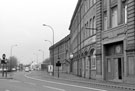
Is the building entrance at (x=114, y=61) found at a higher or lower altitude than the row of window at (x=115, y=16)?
lower

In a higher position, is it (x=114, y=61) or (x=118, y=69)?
(x=114, y=61)

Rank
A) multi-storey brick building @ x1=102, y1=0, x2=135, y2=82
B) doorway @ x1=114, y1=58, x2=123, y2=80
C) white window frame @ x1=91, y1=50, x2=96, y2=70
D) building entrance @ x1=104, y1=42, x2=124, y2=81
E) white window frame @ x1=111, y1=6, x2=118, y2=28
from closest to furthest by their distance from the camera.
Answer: multi-storey brick building @ x1=102, y1=0, x2=135, y2=82 → building entrance @ x1=104, y1=42, x2=124, y2=81 → doorway @ x1=114, y1=58, x2=123, y2=80 → white window frame @ x1=111, y1=6, x2=118, y2=28 → white window frame @ x1=91, y1=50, x2=96, y2=70

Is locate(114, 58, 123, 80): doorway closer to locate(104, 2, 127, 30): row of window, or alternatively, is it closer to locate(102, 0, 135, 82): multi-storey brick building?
locate(102, 0, 135, 82): multi-storey brick building

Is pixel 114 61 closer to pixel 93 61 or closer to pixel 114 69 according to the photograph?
pixel 114 69

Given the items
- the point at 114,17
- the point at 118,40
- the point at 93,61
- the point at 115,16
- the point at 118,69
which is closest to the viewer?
the point at 118,40

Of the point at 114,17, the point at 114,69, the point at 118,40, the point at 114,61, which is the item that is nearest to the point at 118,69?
the point at 114,69

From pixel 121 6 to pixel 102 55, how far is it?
6.95m

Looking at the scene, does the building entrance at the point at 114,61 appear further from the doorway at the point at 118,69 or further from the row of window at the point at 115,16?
the row of window at the point at 115,16

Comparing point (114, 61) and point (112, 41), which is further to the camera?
point (114, 61)

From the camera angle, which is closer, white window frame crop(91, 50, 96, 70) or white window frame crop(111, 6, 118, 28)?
white window frame crop(111, 6, 118, 28)

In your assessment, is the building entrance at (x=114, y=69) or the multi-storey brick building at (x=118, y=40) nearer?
the multi-storey brick building at (x=118, y=40)

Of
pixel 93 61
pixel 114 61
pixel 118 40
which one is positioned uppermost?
pixel 118 40

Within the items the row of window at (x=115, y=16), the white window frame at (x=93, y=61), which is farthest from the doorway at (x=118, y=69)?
the white window frame at (x=93, y=61)

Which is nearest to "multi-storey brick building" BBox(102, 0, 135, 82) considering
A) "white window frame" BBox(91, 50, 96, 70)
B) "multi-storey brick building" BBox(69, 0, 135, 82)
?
"multi-storey brick building" BBox(69, 0, 135, 82)
